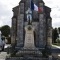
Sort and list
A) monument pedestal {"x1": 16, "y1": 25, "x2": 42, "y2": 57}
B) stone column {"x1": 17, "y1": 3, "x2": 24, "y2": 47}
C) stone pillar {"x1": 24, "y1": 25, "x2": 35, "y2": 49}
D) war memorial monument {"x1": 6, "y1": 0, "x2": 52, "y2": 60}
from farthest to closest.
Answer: stone column {"x1": 17, "y1": 3, "x2": 24, "y2": 47}
war memorial monument {"x1": 6, "y1": 0, "x2": 52, "y2": 60}
stone pillar {"x1": 24, "y1": 25, "x2": 35, "y2": 49}
monument pedestal {"x1": 16, "y1": 25, "x2": 42, "y2": 57}

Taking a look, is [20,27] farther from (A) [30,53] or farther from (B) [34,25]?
(A) [30,53]

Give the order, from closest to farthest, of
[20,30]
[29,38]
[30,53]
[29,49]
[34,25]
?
[30,53] → [29,49] → [29,38] → [34,25] → [20,30]

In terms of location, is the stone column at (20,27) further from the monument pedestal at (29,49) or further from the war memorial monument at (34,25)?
the monument pedestal at (29,49)

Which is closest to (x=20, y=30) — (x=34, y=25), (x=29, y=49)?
(x=34, y=25)

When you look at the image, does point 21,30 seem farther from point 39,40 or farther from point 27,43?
point 27,43

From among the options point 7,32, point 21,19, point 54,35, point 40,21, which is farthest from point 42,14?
point 7,32

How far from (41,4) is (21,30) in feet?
19.1

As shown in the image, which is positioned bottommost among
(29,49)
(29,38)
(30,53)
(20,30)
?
(30,53)

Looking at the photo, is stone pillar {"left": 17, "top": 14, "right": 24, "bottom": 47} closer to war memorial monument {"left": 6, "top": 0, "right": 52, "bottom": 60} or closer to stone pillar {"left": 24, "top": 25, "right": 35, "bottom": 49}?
war memorial monument {"left": 6, "top": 0, "right": 52, "bottom": 60}

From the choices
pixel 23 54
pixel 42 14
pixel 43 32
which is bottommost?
pixel 23 54

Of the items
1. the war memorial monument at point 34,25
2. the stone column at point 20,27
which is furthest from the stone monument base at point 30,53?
the stone column at point 20,27

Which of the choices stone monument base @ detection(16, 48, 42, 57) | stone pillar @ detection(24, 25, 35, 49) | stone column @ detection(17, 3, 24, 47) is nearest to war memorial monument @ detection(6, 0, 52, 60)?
stone column @ detection(17, 3, 24, 47)

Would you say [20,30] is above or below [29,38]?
above

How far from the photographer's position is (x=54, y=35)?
90.1 m
